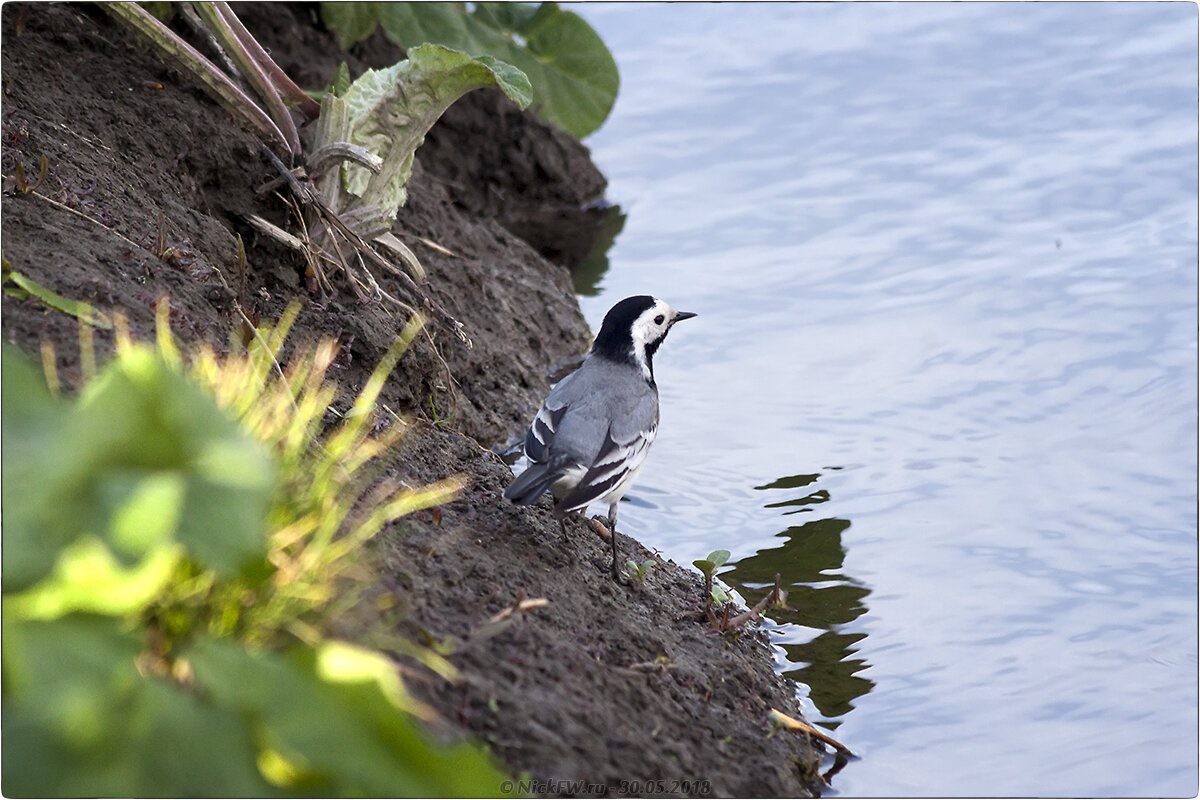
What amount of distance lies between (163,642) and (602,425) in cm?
237

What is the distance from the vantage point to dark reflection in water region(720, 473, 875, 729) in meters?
4.96

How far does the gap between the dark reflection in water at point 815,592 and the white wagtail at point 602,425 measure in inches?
31.6

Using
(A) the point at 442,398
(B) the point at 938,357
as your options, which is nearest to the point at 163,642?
(A) the point at 442,398

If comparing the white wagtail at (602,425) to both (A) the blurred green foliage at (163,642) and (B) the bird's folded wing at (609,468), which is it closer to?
(B) the bird's folded wing at (609,468)

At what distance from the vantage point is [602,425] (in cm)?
507

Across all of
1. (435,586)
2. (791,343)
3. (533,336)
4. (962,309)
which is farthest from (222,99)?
(962,309)

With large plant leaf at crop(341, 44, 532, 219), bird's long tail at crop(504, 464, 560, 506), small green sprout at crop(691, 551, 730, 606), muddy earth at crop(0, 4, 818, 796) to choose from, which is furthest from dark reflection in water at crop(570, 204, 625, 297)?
bird's long tail at crop(504, 464, 560, 506)

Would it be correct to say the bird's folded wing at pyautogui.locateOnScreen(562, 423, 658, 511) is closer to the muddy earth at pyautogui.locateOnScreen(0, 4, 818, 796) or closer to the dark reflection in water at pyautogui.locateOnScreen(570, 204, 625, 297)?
the muddy earth at pyautogui.locateOnScreen(0, 4, 818, 796)

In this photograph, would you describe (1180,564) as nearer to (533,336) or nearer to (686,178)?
(533,336)

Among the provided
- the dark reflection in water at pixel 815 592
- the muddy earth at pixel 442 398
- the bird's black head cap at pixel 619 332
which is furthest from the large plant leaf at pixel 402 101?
the dark reflection in water at pixel 815 592

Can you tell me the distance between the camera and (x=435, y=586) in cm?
393

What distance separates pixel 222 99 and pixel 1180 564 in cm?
492

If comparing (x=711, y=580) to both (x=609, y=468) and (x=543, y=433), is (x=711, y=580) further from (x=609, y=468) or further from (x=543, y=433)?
(x=543, y=433)

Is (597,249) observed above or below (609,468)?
above
